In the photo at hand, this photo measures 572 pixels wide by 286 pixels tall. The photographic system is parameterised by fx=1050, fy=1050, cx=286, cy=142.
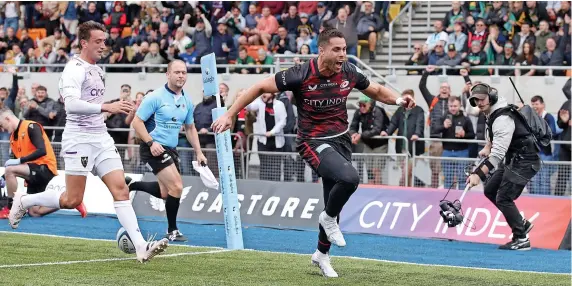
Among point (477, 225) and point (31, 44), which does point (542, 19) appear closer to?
point (477, 225)

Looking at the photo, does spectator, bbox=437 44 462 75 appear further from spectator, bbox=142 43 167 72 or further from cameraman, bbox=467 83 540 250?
spectator, bbox=142 43 167 72

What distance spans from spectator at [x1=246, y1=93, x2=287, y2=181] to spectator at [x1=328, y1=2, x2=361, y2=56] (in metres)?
3.09

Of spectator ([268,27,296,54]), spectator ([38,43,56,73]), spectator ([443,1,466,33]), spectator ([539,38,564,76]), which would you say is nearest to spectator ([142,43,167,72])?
spectator ([268,27,296,54])

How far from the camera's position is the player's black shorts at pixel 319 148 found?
10148 millimetres

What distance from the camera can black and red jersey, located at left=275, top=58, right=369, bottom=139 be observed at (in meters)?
10.2

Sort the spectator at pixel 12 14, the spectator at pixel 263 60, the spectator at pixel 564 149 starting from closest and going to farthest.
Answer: the spectator at pixel 564 149 → the spectator at pixel 263 60 → the spectator at pixel 12 14

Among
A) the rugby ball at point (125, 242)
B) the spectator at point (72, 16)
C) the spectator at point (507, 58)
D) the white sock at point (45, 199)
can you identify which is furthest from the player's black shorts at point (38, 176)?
the spectator at point (72, 16)

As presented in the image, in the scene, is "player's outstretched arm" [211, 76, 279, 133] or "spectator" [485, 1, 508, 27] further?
"spectator" [485, 1, 508, 27]

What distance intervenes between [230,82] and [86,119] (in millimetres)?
11872

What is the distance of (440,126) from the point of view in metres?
18.5

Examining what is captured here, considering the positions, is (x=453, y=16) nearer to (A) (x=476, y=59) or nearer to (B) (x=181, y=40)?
(A) (x=476, y=59)

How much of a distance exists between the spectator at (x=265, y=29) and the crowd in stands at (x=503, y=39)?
375 cm

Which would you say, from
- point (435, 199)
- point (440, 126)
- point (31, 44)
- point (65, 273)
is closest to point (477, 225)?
point (435, 199)

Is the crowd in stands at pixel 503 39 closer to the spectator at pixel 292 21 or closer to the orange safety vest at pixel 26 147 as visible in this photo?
the spectator at pixel 292 21
